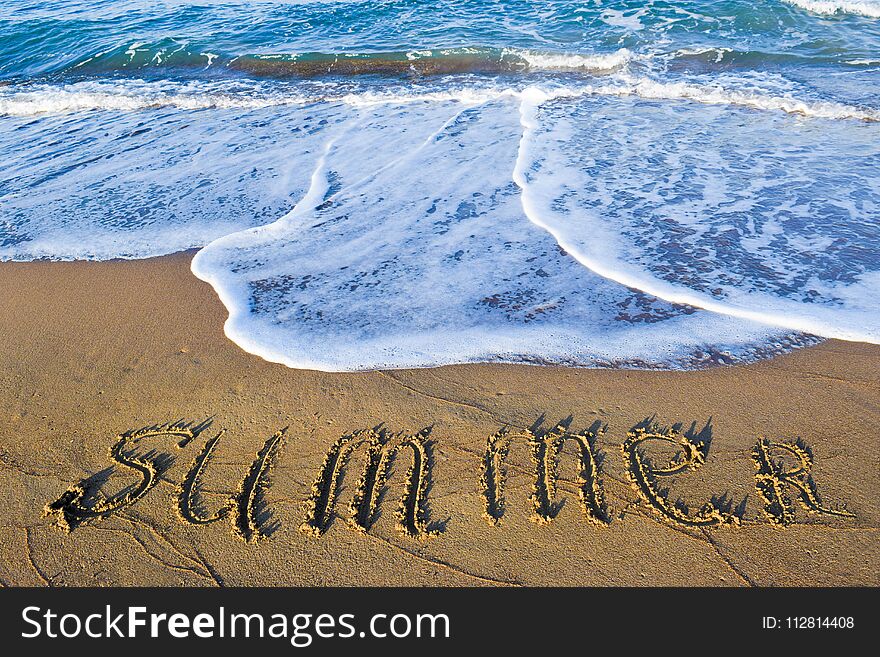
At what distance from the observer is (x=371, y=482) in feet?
9.78

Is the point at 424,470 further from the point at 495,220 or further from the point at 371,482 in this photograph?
the point at 495,220

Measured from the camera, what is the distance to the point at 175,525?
9.23 ft

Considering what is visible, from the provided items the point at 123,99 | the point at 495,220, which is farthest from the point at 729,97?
the point at 123,99

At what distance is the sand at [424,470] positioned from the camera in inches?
102

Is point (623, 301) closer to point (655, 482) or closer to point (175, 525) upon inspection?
point (655, 482)

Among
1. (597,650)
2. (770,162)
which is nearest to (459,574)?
(597,650)

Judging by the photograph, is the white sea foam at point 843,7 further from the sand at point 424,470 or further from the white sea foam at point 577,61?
the sand at point 424,470

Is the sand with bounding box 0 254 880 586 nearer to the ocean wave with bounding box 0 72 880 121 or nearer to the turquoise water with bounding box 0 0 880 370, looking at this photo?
the turquoise water with bounding box 0 0 880 370

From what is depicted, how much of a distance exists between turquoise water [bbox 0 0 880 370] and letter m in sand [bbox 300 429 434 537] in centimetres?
71

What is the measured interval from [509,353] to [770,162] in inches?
184

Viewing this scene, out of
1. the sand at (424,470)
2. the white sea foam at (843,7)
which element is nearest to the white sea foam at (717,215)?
the sand at (424,470)

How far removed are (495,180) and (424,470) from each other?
4121mm

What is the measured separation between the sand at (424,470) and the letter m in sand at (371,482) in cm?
2

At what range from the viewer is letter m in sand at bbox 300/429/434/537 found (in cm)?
279
